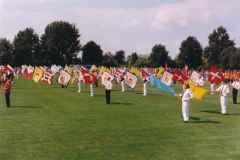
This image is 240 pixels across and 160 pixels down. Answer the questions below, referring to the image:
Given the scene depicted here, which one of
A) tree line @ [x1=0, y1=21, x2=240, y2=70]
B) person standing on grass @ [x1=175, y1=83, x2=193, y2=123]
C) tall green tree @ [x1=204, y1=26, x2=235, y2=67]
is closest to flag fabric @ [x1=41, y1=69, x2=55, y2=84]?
person standing on grass @ [x1=175, y1=83, x2=193, y2=123]

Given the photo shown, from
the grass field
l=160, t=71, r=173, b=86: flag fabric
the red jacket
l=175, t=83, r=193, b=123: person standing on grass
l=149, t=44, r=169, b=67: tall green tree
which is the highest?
l=149, t=44, r=169, b=67: tall green tree

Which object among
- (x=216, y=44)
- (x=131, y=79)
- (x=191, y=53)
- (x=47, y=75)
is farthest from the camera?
(x=191, y=53)

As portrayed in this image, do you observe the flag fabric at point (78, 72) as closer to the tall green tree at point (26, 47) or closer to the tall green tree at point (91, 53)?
the tall green tree at point (26, 47)

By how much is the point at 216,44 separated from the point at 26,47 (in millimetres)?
56957

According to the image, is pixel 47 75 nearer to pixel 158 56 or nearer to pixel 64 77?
pixel 64 77

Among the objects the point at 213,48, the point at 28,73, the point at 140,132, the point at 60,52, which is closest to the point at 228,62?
the point at 213,48

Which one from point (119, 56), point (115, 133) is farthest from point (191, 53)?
point (115, 133)

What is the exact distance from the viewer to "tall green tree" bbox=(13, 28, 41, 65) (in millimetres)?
101375

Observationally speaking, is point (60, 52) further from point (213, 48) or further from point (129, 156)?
point (129, 156)

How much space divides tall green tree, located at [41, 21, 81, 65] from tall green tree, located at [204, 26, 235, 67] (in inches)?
1538

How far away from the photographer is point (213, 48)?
353ft

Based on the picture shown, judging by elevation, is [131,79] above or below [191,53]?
below

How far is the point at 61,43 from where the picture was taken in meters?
103

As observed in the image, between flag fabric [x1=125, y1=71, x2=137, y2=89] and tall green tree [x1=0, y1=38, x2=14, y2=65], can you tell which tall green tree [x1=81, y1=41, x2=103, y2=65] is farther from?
flag fabric [x1=125, y1=71, x2=137, y2=89]
